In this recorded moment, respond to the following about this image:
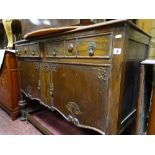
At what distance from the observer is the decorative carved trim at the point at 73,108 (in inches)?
37.2

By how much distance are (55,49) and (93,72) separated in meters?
0.40

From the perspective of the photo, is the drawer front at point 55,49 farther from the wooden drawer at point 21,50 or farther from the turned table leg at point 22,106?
the turned table leg at point 22,106

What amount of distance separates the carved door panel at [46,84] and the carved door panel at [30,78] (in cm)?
8

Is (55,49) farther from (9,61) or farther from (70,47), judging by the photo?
(9,61)

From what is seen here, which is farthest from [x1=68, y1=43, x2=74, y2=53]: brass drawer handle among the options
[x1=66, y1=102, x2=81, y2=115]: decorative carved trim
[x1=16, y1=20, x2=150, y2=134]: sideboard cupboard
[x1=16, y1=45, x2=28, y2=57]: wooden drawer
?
[x1=16, y1=45, x2=28, y2=57]: wooden drawer

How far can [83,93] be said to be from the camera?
88 centimetres

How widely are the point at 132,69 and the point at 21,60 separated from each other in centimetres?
118

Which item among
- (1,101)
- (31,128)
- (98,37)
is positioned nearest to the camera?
(98,37)

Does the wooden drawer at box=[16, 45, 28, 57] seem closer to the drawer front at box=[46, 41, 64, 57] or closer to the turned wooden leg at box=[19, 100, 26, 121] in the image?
the drawer front at box=[46, 41, 64, 57]

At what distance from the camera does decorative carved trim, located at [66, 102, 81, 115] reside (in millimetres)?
944

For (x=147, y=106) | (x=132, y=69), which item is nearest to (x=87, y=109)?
(x=132, y=69)

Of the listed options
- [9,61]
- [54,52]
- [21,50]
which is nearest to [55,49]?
[54,52]

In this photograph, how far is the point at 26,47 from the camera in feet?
4.66
